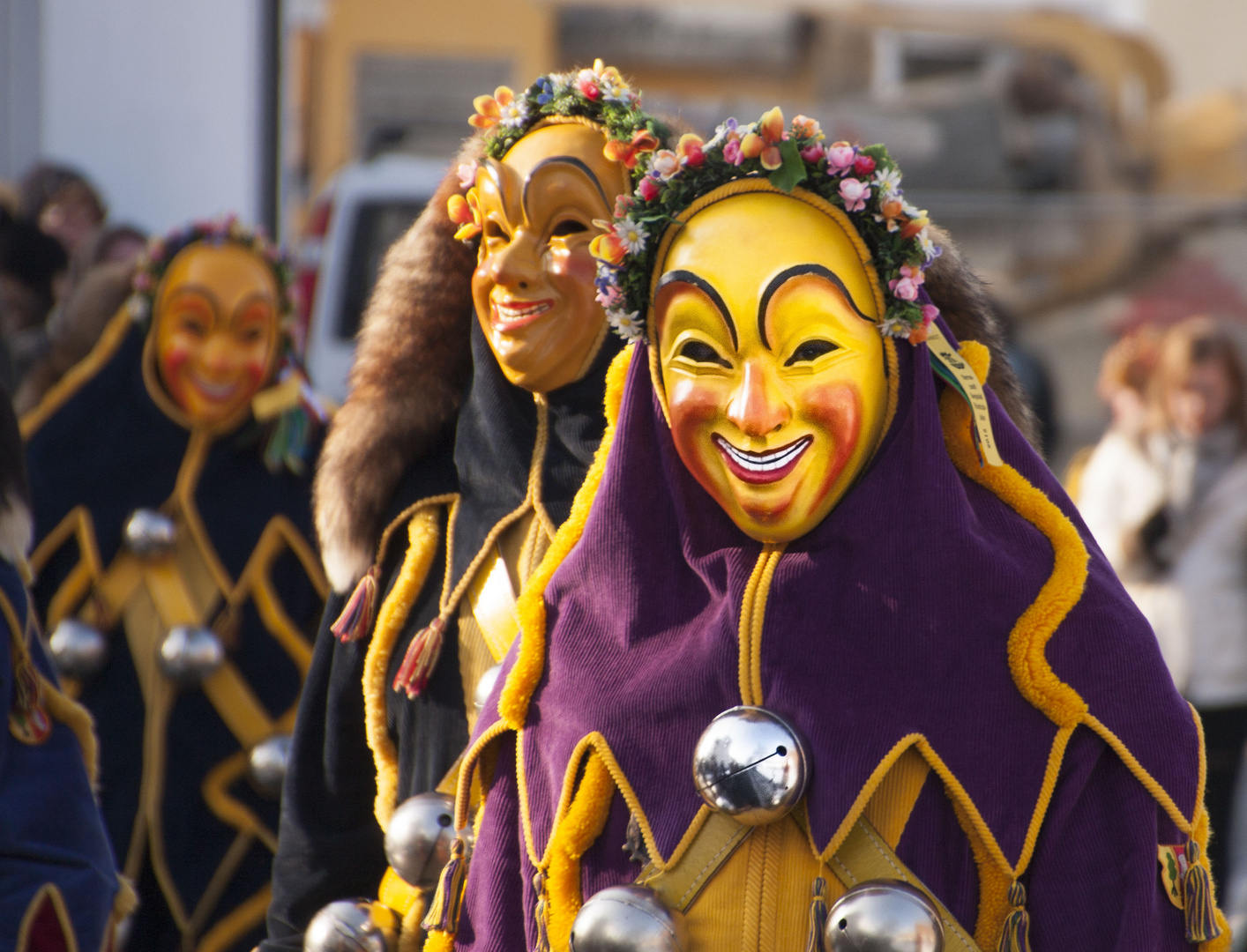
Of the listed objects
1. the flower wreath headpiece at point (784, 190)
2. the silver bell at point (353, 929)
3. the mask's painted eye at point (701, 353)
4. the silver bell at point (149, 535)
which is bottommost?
the silver bell at point (353, 929)

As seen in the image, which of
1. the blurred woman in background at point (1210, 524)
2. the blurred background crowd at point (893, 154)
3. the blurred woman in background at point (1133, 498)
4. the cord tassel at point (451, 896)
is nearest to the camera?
the cord tassel at point (451, 896)

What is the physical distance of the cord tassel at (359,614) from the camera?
8.53ft

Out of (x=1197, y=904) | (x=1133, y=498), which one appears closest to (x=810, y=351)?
(x=1197, y=904)

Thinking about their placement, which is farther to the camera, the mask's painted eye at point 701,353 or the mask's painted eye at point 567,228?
the mask's painted eye at point 567,228

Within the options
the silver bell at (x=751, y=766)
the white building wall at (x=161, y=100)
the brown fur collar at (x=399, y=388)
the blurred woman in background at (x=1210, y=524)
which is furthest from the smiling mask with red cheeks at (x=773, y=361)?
the white building wall at (x=161, y=100)

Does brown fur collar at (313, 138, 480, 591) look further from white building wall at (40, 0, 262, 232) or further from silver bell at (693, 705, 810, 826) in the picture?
white building wall at (40, 0, 262, 232)

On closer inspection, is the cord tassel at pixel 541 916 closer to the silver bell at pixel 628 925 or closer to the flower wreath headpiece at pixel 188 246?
the silver bell at pixel 628 925

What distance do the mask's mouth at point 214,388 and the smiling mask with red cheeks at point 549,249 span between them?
1791 millimetres

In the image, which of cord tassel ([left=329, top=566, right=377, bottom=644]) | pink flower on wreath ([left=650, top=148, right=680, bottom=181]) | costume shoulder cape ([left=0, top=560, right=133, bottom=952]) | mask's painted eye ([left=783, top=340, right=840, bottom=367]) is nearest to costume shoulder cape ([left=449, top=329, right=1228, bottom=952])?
mask's painted eye ([left=783, top=340, right=840, bottom=367])

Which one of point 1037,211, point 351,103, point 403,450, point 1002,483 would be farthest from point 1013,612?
point 351,103

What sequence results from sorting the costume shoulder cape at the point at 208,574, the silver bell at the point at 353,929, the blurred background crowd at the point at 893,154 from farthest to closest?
the blurred background crowd at the point at 893,154 < the costume shoulder cape at the point at 208,574 < the silver bell at the point at 353,929

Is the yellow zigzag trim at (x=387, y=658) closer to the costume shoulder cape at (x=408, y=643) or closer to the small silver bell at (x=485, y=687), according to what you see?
the costume shoulder cape at (x=408, y=643)

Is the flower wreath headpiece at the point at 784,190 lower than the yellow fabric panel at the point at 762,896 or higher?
higher

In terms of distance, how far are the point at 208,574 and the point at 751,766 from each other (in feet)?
8.41
